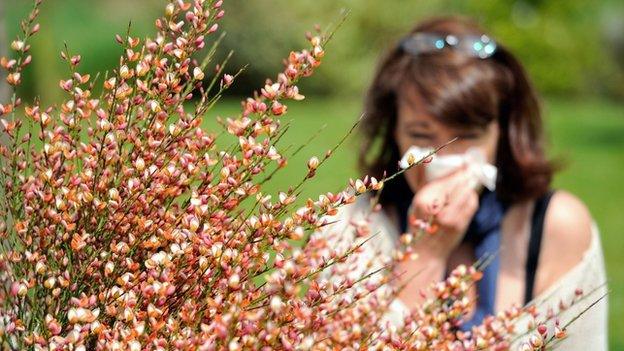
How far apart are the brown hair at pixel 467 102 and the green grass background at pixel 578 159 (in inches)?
7.1

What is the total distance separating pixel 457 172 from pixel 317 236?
3.56 feet

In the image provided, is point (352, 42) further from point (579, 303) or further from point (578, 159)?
point (579, 303)

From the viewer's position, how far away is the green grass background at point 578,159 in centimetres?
667

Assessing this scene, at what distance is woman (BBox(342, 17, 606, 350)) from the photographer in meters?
2.82

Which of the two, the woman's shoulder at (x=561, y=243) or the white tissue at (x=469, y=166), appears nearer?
the white tissue at (x=469, y=166)

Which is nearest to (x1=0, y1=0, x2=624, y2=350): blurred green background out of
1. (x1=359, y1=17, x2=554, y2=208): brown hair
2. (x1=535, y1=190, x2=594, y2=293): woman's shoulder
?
(x1=359, y1=17, x2=554, y2=208): brown hair

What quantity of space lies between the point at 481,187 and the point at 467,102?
0.94ft

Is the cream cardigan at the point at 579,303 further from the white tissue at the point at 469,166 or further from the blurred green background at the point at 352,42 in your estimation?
the blurred green background at the point at 352,42

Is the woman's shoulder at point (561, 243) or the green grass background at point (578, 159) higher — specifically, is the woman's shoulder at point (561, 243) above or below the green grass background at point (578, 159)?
above

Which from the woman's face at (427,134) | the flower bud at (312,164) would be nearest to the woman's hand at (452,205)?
the woman's face at (427,134)

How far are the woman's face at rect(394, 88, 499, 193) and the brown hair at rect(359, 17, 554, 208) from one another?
24 mm

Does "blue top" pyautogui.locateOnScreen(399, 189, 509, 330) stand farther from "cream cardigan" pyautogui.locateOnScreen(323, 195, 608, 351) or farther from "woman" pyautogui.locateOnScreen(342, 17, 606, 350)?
"cream cardigan" pyautogui.locateOnScreen(323, 195, 608, 351)

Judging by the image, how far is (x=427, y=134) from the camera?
9.55ft

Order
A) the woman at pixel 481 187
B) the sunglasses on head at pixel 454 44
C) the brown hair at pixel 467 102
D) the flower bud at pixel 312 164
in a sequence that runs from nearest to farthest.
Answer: the flower bud at pixel 312 164
the woman at pixel 481 187
the brown hair at pixel 467 102
the sunglasses on head at pixel 454 44
